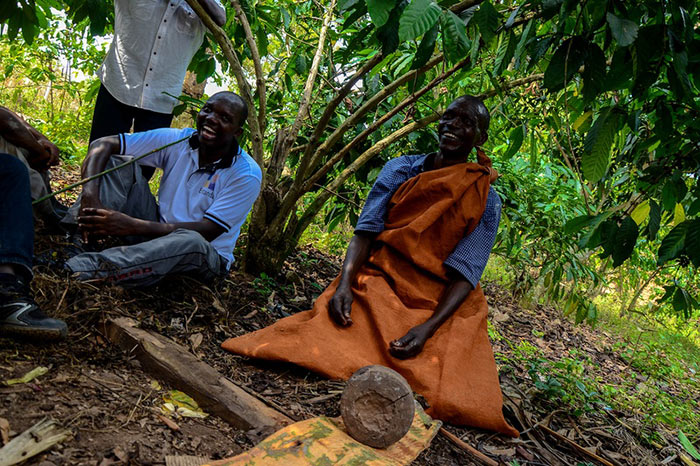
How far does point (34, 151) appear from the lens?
2299mm

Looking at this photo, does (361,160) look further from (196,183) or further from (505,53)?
(505,53)

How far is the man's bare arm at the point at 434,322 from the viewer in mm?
2242

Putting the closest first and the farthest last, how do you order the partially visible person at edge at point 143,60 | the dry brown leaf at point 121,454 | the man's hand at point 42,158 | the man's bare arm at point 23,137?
1. the dry brown leaf at point 121,454
2. the man's bare arm at point 23,137
3. the man's hand at point 42,158
4. the partially visible person at edge at point 143,60

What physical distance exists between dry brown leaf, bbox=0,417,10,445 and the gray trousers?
3.09 ft

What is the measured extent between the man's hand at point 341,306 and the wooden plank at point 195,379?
610mm

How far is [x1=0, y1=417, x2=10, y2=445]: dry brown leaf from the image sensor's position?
1276 millimetres

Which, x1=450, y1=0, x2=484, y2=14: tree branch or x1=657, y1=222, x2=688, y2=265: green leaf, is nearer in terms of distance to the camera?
x1=450, y1=0, x2=484, y2=14: tree branch

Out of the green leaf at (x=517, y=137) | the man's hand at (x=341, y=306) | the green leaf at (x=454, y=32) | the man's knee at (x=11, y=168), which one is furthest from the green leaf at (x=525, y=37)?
the man's knee at (x=11, y=168)

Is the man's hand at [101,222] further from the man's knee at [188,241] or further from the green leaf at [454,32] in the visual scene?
the green leaf at [454,32]

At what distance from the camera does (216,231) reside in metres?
2.71

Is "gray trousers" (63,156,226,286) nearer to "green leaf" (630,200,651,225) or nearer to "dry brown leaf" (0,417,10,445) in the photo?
"dry brown leaf" (0,417,10,445)

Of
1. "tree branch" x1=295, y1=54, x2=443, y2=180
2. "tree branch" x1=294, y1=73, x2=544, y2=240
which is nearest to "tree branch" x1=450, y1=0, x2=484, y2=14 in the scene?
"tree branch" x1=295, y1=54, x2=443, y2=180

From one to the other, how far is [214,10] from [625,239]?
96.4 inches

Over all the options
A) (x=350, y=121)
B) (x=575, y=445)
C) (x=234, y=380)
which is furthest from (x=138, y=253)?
(x=575, y=445)
